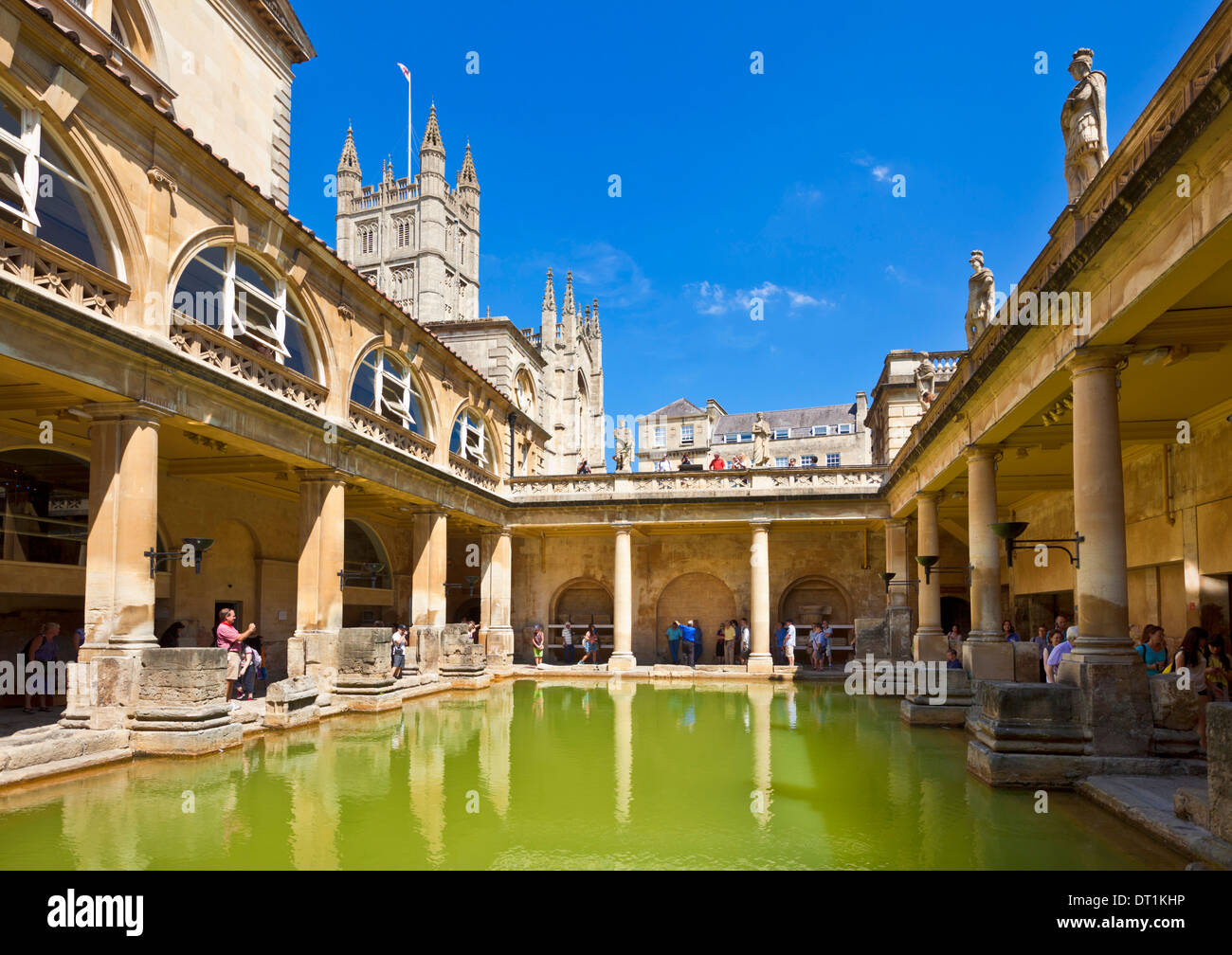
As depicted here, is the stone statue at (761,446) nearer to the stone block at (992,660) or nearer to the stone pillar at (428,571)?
the stone pillar at (428,571)

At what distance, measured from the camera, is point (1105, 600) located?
8125mm

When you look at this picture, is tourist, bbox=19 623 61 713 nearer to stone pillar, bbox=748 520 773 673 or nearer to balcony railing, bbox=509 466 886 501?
balcony railing, bbox=509 466 886 501

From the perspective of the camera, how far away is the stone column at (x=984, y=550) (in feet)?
41.7

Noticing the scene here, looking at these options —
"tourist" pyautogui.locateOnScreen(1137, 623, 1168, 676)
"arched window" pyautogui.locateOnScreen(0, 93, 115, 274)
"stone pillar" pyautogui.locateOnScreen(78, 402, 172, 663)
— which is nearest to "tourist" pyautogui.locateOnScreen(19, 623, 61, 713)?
"stone pillar" pyautogui.locateOnScreen(78, 402, 172, 663)

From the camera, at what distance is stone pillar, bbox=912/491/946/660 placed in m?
17.0

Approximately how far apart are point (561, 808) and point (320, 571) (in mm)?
9263

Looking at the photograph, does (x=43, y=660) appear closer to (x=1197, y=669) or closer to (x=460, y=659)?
(x=460, y=659)

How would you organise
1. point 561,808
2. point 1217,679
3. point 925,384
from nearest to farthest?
point 561,808 < point 1217,679 < point 925,384

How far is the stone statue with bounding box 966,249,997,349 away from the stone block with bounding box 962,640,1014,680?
4.72 m

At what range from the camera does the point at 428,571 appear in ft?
63.9

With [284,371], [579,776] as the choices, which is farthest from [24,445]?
[579,776]

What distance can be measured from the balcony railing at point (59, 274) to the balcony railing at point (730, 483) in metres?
15.7

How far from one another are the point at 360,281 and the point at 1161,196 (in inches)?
539

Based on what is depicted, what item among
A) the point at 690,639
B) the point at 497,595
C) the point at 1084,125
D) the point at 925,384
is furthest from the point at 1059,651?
the point at 497,595
